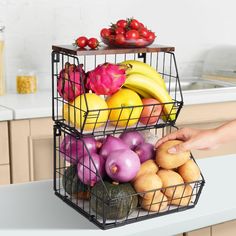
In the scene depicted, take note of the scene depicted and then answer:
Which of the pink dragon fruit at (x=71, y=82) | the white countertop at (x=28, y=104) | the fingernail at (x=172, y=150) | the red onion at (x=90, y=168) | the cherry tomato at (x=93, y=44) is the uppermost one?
the cherry tomato at (x=93, y=44)

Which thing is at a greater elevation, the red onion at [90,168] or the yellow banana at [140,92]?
the yellow banana at [140,92]

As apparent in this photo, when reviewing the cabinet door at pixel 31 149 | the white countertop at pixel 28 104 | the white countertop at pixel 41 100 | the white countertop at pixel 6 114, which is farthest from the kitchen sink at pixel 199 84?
the white countertop at pixel 6 114

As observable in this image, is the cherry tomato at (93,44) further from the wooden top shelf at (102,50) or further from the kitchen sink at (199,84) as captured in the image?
the kitchen sink at (199,84)

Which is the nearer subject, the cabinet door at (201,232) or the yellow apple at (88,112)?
the yellow apple at (88,112)

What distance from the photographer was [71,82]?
1.36 metres

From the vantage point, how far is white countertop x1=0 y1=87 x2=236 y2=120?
264cm

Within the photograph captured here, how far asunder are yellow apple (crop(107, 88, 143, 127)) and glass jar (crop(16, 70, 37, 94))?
1.74m

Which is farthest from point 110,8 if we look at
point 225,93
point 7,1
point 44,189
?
point 44,189

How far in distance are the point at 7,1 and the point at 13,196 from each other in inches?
71.2

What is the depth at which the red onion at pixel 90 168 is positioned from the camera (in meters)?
1.36

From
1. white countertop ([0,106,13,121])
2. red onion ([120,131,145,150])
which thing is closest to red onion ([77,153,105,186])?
red onion ([120,131,145,150])

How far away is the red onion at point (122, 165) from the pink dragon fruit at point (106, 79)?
0.49 ft

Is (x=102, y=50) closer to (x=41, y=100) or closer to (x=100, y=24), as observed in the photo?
(x=41, y=100)

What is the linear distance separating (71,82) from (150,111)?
21cm
